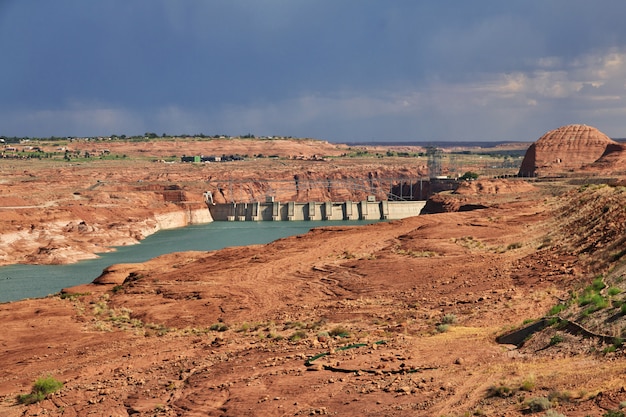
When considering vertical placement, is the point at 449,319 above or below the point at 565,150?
below

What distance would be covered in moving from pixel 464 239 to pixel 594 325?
95.5ft

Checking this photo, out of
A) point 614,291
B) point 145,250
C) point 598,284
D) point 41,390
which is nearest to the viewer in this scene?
point 614,291

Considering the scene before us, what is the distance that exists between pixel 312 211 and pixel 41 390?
362 ft

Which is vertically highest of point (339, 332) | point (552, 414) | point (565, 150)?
point (565, 150)

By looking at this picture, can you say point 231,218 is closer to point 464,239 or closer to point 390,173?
point 390,173

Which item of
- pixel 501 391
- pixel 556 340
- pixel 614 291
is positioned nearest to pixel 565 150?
pixel 614 291

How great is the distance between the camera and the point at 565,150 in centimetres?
13512

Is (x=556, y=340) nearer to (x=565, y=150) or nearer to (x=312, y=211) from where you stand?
(x=312, y=211)

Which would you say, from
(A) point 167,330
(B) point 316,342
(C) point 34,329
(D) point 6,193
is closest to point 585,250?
(B) point 316,342

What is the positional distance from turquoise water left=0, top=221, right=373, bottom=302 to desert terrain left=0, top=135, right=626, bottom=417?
12786 mm

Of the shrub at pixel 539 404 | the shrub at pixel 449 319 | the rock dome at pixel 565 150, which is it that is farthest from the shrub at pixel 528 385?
the rock dome at pixel 565 150

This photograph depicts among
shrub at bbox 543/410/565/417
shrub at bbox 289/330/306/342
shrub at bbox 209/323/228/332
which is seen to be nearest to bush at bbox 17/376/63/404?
shrub at bbox 289/330/306/342

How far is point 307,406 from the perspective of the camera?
1831 cm

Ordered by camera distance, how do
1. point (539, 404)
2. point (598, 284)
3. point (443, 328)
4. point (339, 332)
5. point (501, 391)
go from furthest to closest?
point (339, 332), point (443, 328), point (598, 284), point (501, 391), point (539, 404)
